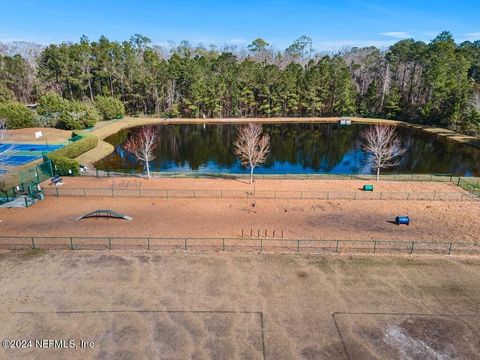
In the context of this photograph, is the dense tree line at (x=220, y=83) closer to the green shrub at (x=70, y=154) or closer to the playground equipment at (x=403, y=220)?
the green shrub at (x=70, y=154)

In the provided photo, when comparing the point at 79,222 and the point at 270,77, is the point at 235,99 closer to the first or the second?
the point at 270,77

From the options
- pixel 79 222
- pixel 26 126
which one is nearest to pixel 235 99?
pixel 26 126

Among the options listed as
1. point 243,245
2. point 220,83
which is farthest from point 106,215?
point 220,83

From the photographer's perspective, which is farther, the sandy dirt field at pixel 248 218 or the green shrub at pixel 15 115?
the green shrub at pixel 15 115

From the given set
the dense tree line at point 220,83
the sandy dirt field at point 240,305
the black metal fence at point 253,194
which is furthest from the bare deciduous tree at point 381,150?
the dense tree line at point 220,83

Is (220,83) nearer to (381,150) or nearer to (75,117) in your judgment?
(75,117)

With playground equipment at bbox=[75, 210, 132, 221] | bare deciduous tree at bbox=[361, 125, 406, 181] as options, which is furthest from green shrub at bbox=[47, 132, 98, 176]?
bare deciduous tree at bbox=[361, 125, 406, 181]
